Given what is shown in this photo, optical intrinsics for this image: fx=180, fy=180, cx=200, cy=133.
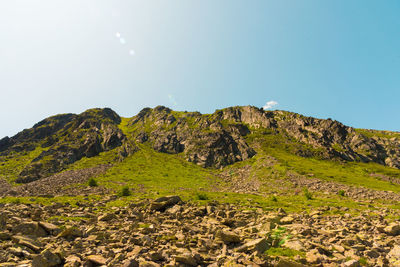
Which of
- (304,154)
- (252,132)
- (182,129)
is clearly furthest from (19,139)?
(304,154)

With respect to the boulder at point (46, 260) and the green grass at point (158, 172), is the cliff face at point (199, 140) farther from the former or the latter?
the boulder at point (46, 260)

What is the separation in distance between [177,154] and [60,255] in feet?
339

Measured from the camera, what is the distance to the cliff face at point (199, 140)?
98750 millimetres

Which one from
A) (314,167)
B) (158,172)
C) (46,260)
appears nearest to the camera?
(46,260)

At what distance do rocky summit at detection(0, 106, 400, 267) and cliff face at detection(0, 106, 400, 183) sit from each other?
90 cm

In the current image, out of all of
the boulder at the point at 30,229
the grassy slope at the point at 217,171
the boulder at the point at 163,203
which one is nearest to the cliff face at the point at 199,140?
the grassy slope at the point at 217,171

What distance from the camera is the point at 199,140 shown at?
A: 112875mm

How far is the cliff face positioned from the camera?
9875cm

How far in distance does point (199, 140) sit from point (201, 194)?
273ft

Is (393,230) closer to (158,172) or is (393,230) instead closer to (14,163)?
(158,172)

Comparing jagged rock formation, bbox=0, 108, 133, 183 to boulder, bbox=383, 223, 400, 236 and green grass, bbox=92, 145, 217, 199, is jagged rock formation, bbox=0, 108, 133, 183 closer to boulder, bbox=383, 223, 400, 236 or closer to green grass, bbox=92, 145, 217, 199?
green grass, bbox=92, 145, 217, 199

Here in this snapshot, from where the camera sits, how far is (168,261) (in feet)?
29.8

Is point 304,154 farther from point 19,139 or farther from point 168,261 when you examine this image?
point 19,139

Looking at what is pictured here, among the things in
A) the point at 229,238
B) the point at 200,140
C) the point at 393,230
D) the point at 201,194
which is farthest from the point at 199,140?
the point at 229,238
